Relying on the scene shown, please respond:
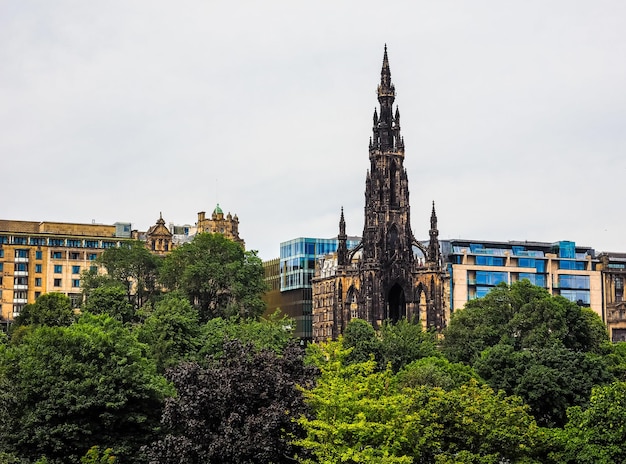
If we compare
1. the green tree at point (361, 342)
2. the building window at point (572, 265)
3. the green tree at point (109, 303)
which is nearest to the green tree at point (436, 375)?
the green tree at point (361, 342)

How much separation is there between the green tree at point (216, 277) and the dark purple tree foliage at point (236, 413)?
66.9 meters

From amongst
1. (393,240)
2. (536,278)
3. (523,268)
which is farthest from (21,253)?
(536,278)

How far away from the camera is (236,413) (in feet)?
181

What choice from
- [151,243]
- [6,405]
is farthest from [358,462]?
[151,243]

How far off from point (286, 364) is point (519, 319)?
58.4 meters

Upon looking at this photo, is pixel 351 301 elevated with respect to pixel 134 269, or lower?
lower

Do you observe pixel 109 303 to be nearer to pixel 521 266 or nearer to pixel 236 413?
pixel 236 413

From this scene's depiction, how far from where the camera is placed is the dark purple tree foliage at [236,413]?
5431 centimetres

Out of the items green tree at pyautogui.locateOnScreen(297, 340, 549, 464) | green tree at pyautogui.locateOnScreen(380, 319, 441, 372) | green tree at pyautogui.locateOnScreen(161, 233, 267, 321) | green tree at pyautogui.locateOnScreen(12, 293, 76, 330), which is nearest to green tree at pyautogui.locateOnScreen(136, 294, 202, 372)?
green tree at pyautogui.locateOnScreen(12, 293, 76, 330)

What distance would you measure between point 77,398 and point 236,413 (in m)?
14.5

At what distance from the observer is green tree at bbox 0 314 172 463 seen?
2559 inches

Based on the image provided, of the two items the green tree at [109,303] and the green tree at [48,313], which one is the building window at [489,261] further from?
the green tree at [109,303]

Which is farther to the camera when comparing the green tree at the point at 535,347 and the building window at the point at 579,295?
the building window at the point at 579,295

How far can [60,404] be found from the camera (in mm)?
65625
